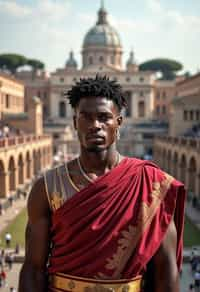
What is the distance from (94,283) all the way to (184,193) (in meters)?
0.96

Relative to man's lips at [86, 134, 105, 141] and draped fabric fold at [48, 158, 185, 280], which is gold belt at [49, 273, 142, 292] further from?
man's lips at [86, 134, 105, 141]

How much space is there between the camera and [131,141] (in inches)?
2950

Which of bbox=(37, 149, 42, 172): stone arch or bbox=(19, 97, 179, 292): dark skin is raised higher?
bbox=(19, 97, 179, 292): dark skin

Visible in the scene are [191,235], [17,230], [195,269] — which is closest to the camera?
[195,269]

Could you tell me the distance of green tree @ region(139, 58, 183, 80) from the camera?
123750mm

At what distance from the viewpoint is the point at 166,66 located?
124 m

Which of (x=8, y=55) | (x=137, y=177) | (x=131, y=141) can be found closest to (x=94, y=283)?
(x=137, y=177)

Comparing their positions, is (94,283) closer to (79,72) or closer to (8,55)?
(79,72)

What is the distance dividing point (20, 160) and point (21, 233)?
66.4ft

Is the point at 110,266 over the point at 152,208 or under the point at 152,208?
under

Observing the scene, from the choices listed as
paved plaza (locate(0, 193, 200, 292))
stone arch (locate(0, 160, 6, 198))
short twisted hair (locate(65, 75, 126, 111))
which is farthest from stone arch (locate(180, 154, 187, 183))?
short twisted hair (locate(65, 75, 126, 111))

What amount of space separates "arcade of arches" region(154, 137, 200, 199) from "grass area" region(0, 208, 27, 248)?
1211cm

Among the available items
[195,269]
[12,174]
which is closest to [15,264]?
[195,269]

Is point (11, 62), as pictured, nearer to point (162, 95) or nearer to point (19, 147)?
point (162, 95)
